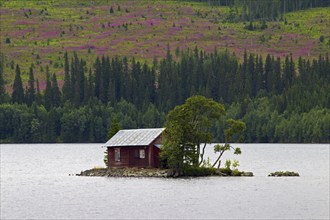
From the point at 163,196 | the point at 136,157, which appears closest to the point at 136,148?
the point at 136,157

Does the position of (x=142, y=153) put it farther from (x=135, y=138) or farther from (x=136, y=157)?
(x=135, y=138)

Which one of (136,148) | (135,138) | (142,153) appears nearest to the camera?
(142,153)

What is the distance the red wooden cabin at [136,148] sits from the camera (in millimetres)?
94875

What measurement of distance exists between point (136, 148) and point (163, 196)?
743 inches

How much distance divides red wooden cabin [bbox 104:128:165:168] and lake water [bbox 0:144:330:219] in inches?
161

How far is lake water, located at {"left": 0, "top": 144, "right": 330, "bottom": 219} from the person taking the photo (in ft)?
218

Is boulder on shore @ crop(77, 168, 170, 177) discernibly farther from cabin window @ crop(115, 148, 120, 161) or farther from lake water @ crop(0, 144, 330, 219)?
lake water @ crop(0, 144, 330, 219)

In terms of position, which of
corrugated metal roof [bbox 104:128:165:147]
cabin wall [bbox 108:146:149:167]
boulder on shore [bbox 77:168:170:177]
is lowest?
boulder on shore [bbox 77:168:170:177]

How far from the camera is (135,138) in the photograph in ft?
316

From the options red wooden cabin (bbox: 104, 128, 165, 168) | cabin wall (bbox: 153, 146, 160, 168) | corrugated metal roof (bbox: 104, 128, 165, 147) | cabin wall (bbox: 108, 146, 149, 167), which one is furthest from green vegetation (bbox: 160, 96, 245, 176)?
corrugated metal roof (bbox: 104, 128, 165, 147)

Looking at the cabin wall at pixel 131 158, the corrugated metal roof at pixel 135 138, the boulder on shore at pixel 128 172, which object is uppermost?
the corrugated metal roof at pixel 135 138

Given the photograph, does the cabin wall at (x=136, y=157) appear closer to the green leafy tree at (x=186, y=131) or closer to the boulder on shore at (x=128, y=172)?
the boulder on shore at (x=128, y=172)

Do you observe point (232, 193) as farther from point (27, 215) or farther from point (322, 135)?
point (322, 135)

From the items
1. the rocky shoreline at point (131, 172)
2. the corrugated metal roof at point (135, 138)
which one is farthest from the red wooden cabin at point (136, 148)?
the rocky shoreline at point (131, 172)
